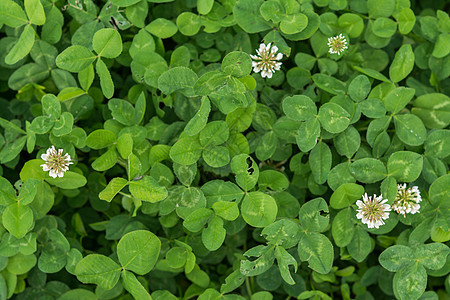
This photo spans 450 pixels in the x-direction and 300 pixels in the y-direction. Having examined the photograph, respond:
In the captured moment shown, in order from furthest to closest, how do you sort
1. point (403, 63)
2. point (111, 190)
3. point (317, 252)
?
point (403, 63), point (317, 252), point (111, 190)

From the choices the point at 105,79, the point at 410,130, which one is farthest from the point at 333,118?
the point at 105,79

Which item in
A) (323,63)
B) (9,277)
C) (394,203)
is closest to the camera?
(394,203)

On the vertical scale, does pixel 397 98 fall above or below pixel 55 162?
above

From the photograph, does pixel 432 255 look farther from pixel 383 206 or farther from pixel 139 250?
pixel 139 250

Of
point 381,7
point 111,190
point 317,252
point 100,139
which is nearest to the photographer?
point 111,190

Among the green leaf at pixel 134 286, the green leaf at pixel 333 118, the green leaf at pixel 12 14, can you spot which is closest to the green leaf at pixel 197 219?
the green leaf at pixel 134 286

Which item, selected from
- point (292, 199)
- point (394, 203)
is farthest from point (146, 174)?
point (394, 203)

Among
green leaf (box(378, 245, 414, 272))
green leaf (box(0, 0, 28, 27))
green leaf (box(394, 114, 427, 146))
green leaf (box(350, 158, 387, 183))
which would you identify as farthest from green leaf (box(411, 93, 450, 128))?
green leaf (box(0, 0, 28, 27))

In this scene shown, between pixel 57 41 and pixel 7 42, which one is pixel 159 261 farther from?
pixel 7 42
